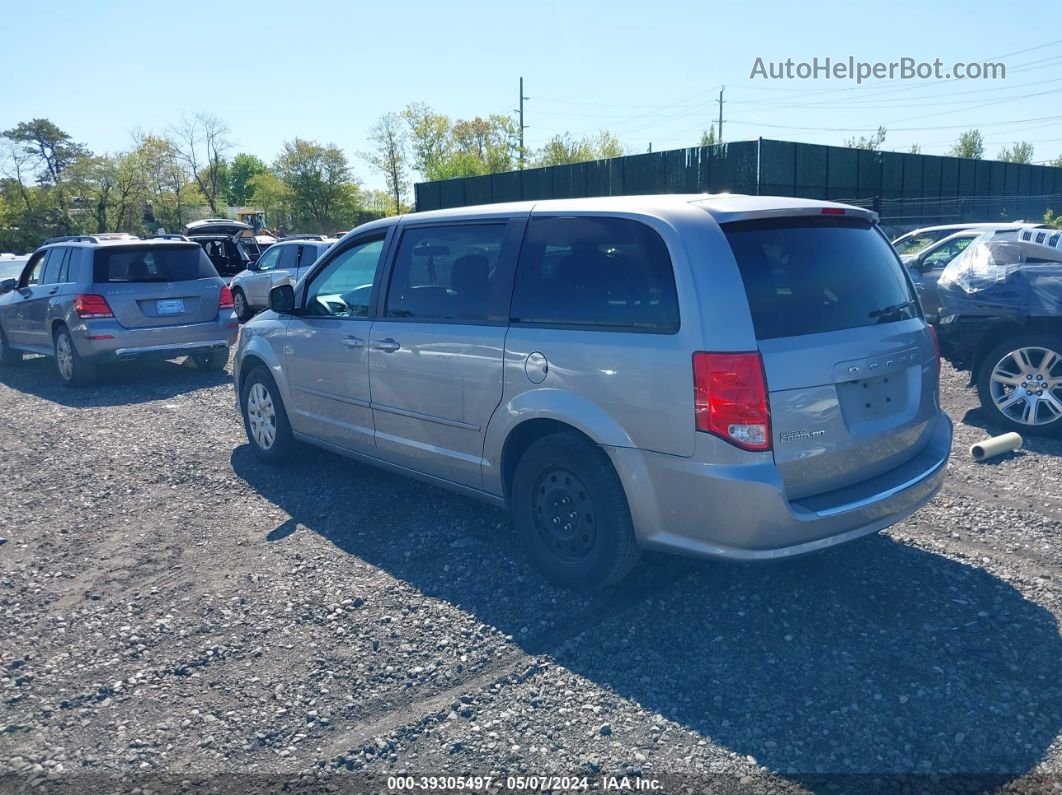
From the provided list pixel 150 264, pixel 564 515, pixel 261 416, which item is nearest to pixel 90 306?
pixel 150 264

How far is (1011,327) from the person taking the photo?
22.9 feet

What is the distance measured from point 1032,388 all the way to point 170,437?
7.34m

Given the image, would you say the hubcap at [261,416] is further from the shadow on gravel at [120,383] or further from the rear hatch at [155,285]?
the rear hatch at [155,285]

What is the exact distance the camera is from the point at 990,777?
287 cm

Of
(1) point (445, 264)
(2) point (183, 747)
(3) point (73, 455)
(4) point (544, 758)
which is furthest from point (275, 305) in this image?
(4) point (544, 758)

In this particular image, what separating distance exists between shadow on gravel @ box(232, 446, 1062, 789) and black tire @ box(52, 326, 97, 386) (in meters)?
6.38

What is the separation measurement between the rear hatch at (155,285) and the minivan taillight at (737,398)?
28.3 feet

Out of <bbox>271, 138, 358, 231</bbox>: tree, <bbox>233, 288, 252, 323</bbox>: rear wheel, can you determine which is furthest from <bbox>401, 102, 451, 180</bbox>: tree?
<bbox>233, 288, 252, 323</bbox>: rear wheel

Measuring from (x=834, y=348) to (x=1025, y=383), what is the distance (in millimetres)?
4121

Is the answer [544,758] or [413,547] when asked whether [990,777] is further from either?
[413,547]

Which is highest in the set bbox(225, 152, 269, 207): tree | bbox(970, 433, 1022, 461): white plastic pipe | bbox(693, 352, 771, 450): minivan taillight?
bbox(225, 152, 269, 207): tree

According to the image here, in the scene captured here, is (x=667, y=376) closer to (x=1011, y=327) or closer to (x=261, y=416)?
(x=261, y=416)

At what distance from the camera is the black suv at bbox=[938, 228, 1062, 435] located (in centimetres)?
674

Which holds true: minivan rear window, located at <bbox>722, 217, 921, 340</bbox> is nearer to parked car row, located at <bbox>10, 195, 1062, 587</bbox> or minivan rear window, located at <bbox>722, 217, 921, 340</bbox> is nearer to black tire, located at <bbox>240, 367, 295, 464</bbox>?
parked car row, located at <bbox>10, 195, 1062, 587</bbox>
